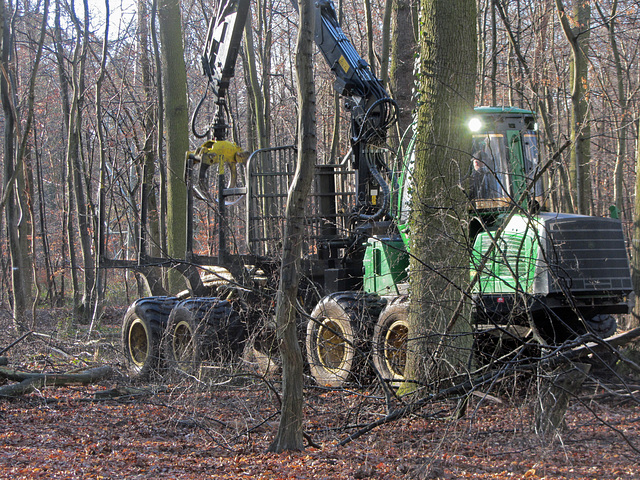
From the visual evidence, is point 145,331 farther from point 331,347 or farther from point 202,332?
point 331,347

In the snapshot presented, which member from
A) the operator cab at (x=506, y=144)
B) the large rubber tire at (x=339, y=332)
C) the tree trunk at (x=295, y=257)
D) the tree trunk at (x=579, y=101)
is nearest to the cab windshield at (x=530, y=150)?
the operator cab at (x=506, y=144)

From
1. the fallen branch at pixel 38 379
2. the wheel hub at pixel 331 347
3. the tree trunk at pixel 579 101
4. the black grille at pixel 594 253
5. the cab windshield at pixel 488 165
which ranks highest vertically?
the tree trunk at pixel 579 101

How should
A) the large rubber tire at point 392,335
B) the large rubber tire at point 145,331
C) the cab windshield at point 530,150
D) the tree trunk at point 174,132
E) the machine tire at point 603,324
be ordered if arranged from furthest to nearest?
the tree trunk at point 174,132
the large rubber tire at point 145,331
the cab windshield at point 530,150
the machine tire at point 603,324
the large rubber tire at point 392,335

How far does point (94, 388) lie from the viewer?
7789 mm

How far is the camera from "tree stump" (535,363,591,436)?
4.75 m

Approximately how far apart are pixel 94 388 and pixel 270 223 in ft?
9.97

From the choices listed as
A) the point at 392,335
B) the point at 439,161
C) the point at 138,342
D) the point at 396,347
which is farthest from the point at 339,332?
the point at 138,342

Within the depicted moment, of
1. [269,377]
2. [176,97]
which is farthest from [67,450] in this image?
[176,97]

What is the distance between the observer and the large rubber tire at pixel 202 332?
803cm

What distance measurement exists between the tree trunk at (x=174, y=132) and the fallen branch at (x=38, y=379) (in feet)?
14.7

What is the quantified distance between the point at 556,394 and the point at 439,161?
89.5 inches

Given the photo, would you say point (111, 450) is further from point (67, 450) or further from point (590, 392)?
point (590, 392)

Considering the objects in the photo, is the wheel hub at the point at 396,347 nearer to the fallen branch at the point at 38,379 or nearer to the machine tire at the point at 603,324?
the machine tire at the point at 603,324

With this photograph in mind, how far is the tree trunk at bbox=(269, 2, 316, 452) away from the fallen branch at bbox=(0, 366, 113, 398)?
3559 millimetres
